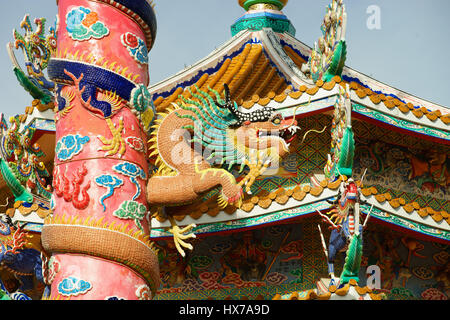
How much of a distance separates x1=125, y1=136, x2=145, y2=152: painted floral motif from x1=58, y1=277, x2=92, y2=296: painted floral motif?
1837mm

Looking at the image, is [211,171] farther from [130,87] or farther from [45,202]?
[45,202]

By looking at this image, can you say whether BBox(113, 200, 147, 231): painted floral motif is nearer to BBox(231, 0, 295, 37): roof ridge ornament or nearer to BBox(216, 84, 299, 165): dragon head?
BBox(216, 84, 299, 165): dragon head

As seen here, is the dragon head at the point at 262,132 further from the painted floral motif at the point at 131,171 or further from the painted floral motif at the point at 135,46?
the painted floral motif at the point at 131,171

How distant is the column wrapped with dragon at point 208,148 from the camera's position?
1078cm

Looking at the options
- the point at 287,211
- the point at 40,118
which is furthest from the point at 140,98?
the point at 40,118

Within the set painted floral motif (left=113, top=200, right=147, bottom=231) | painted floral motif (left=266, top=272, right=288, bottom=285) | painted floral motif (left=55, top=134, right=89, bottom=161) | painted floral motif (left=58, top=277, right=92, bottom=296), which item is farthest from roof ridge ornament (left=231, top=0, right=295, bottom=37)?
painted floral motif (left=58, top=277, right=92, bottom=296)

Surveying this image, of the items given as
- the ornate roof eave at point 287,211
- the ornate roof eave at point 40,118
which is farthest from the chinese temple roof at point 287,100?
the ornate roof eave at point 40,118

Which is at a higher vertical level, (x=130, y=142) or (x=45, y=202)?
(x=130, y=142)

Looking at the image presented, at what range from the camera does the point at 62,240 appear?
977 cm
